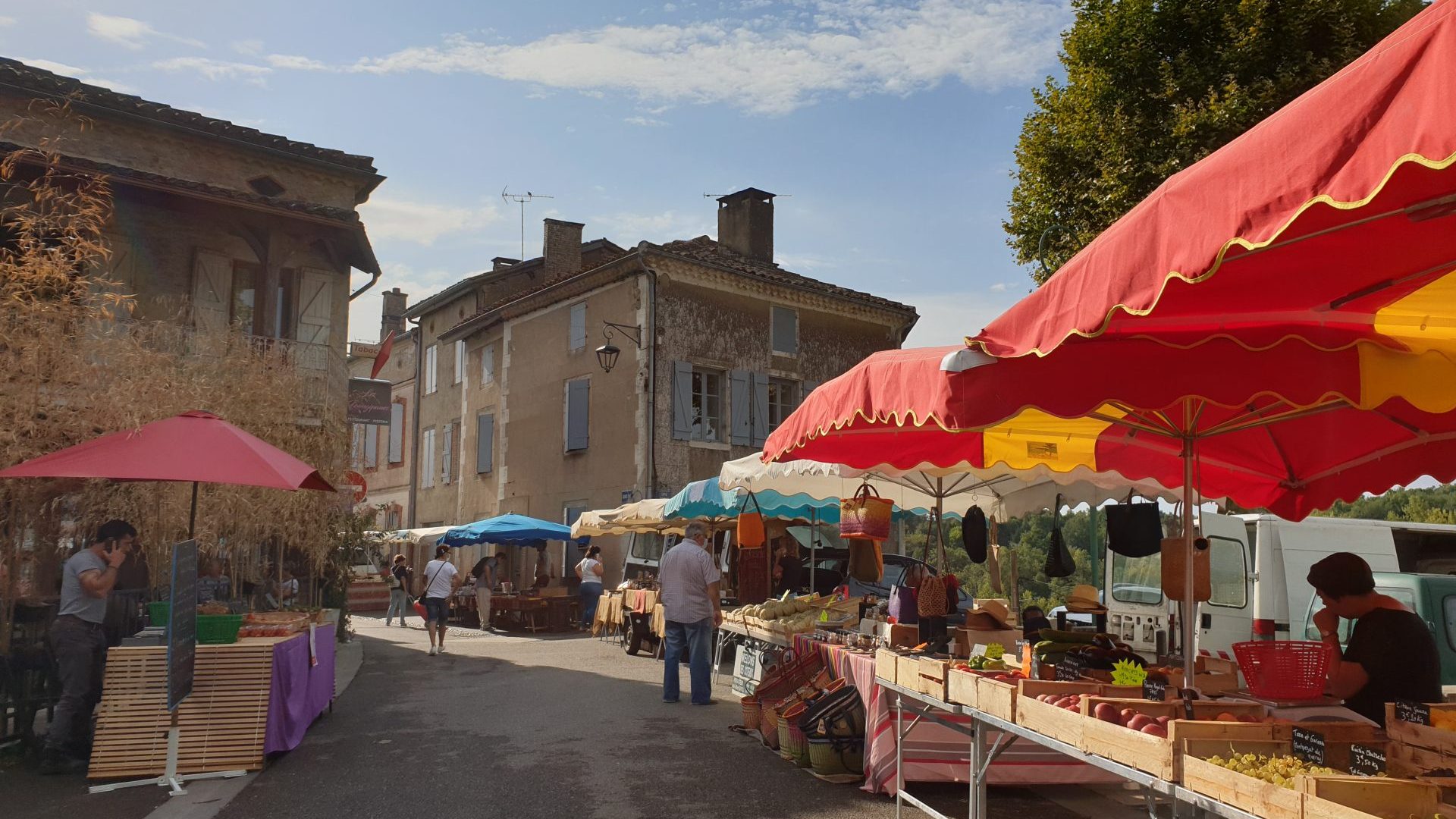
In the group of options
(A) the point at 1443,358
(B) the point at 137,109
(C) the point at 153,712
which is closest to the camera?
(A) the point at 1443,358

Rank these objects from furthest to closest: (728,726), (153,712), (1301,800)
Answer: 1. (728,726)
2. (153,712)
3. (1301,800)

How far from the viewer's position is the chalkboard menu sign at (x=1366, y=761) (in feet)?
10.7

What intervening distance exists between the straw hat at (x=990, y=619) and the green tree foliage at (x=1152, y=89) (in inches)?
267

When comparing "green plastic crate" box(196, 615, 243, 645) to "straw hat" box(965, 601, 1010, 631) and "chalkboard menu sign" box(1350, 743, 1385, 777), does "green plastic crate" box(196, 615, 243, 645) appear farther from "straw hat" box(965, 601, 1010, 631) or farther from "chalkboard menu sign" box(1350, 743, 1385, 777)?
"chalkboard menu sign" box(1350, 743, 1385, 777)

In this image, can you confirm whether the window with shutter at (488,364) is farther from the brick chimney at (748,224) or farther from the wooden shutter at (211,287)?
the wooden shutter at (211,287)

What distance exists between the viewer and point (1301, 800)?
2906mm

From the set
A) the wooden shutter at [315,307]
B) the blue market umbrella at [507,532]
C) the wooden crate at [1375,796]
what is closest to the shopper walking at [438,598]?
the blue market umbrella at [507,532]

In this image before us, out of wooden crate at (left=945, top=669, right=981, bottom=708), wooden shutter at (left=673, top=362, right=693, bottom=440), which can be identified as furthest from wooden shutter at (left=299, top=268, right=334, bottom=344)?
wooden crate at (left=945, top=669, right=981, bottom=708)

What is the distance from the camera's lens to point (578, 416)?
87.7 feet

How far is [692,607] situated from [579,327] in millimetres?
17151

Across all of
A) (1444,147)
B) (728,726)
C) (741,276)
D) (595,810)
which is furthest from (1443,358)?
(741,276)

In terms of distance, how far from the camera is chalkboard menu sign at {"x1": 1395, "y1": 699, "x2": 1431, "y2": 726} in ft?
11.6

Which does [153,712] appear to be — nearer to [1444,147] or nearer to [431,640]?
[1444,147]

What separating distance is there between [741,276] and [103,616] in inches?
760
